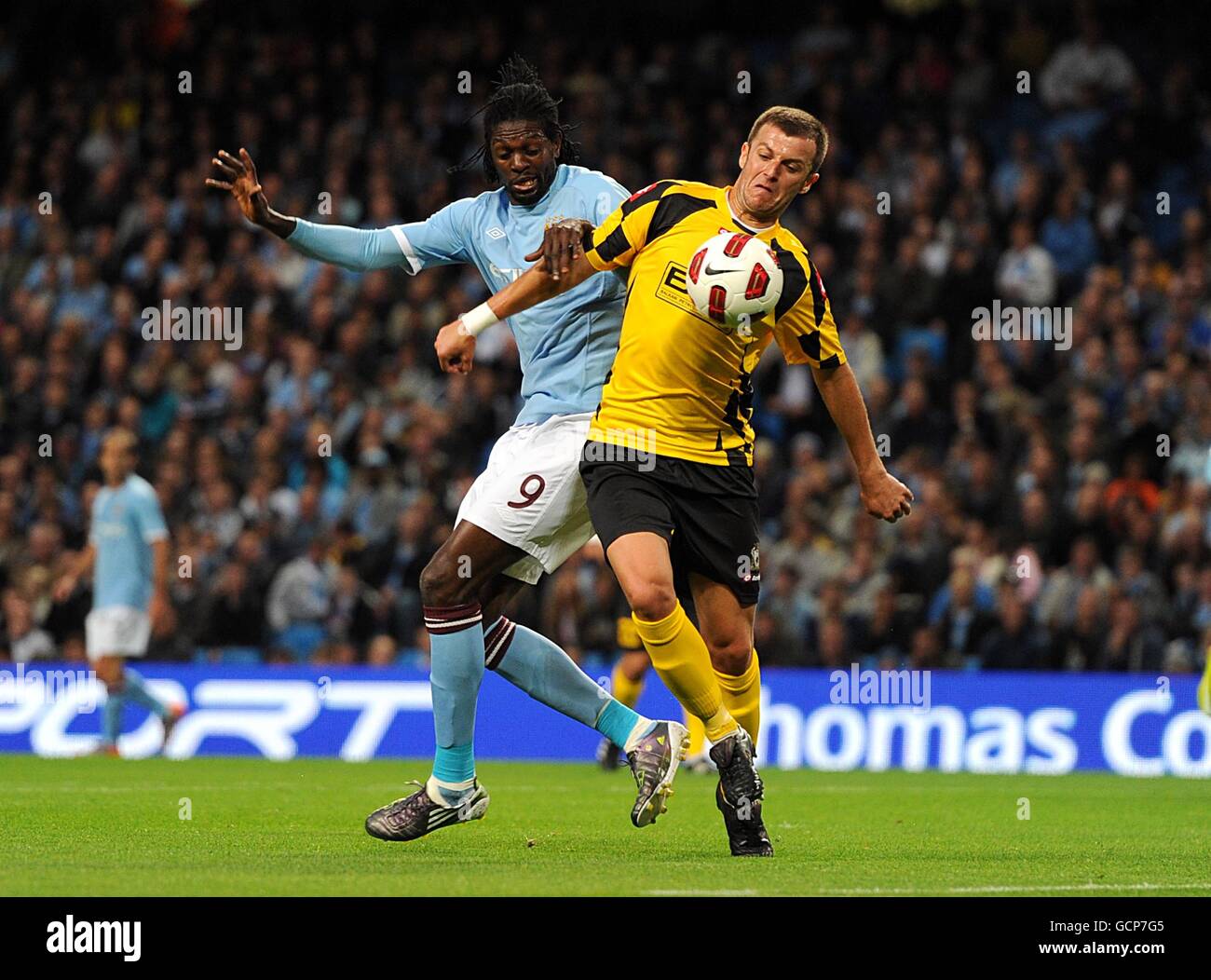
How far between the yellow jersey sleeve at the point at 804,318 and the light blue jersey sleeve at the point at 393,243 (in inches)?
57.7

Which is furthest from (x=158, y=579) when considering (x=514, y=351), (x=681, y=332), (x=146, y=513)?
(x=681, y=332)

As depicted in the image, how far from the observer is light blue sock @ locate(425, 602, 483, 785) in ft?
24.0

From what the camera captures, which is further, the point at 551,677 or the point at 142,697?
the point at 142,697

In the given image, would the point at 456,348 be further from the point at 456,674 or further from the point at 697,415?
the point at 456,674

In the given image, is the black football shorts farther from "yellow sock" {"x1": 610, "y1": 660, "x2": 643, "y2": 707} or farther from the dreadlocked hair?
"yellow sock" {"x1": 610, "y1": 660, "x2": 643, "y2": 707}

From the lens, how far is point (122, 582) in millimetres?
14359

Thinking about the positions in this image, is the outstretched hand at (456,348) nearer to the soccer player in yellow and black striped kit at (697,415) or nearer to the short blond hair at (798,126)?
the soccer player in yellow and black striped kit at (697,415)

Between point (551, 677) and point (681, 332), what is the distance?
1.51m

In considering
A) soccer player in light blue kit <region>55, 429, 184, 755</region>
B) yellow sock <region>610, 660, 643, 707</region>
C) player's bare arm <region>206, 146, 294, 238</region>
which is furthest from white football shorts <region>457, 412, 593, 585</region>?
soccer player in light blue kit <region>55, 429, 184, 755</region>

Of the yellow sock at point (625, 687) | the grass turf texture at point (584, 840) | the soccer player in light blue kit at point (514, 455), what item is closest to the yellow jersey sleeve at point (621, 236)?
the soccer player in light blue kit at point (514, 455)

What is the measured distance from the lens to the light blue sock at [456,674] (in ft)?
24.0

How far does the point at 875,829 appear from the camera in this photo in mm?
8227

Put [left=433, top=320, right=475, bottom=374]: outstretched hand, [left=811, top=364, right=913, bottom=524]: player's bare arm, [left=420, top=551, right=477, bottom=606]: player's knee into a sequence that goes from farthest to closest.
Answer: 1. [left=420, top=551, right=477, bottom=606]: player's knee
2. [left=811, top=364, right=913, bottom=524]: player's bare arm
3. [left=433, top=320, right=475, bottom=374]: outstretched hand

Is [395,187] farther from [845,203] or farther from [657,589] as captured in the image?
[657,589]
